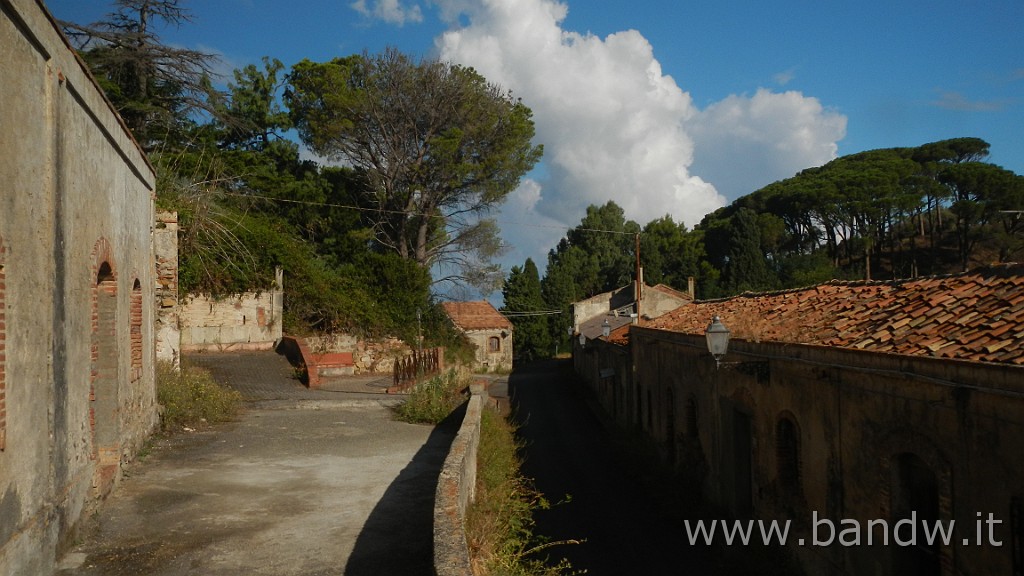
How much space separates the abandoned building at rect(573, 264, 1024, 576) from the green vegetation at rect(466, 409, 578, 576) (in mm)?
3219

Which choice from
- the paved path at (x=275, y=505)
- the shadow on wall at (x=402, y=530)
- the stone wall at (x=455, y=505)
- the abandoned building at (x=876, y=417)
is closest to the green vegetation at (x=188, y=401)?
the paved path at (x=275, y=505)

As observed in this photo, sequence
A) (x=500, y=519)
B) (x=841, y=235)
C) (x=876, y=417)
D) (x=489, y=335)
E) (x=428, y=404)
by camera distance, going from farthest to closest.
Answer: (x=841, y=235) → (x=489, y=335) → (x=428, y=404) → (x=500, y=519) → (x=876, y=417)

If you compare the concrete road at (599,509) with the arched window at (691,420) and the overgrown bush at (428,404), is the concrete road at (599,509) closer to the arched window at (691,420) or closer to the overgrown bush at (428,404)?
the arched window at (691,420)

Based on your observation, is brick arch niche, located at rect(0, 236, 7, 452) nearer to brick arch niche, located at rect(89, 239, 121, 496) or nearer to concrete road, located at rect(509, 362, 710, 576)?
brick arch niche, located at rect(89, 239, 121, 496)

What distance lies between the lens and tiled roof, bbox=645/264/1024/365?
Result: 6.61 metres

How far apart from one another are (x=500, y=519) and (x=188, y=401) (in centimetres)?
659

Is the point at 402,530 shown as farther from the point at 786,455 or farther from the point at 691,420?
the point at 691,420

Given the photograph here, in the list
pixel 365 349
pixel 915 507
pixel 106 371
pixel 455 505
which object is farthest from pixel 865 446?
pixel 365 349

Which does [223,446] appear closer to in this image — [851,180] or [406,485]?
[406,485]

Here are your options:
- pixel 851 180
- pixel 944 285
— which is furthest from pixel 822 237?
pixel 944 285

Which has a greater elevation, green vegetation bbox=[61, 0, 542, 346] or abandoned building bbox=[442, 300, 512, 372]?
green vegetation bbox=[61, 0, 542, 346]

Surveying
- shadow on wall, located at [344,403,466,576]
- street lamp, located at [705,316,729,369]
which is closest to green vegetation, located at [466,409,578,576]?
shadow on wall, located at [344,403,466,576]

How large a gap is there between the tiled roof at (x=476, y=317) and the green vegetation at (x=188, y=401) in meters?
30.4

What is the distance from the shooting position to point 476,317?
46625 millimetres
